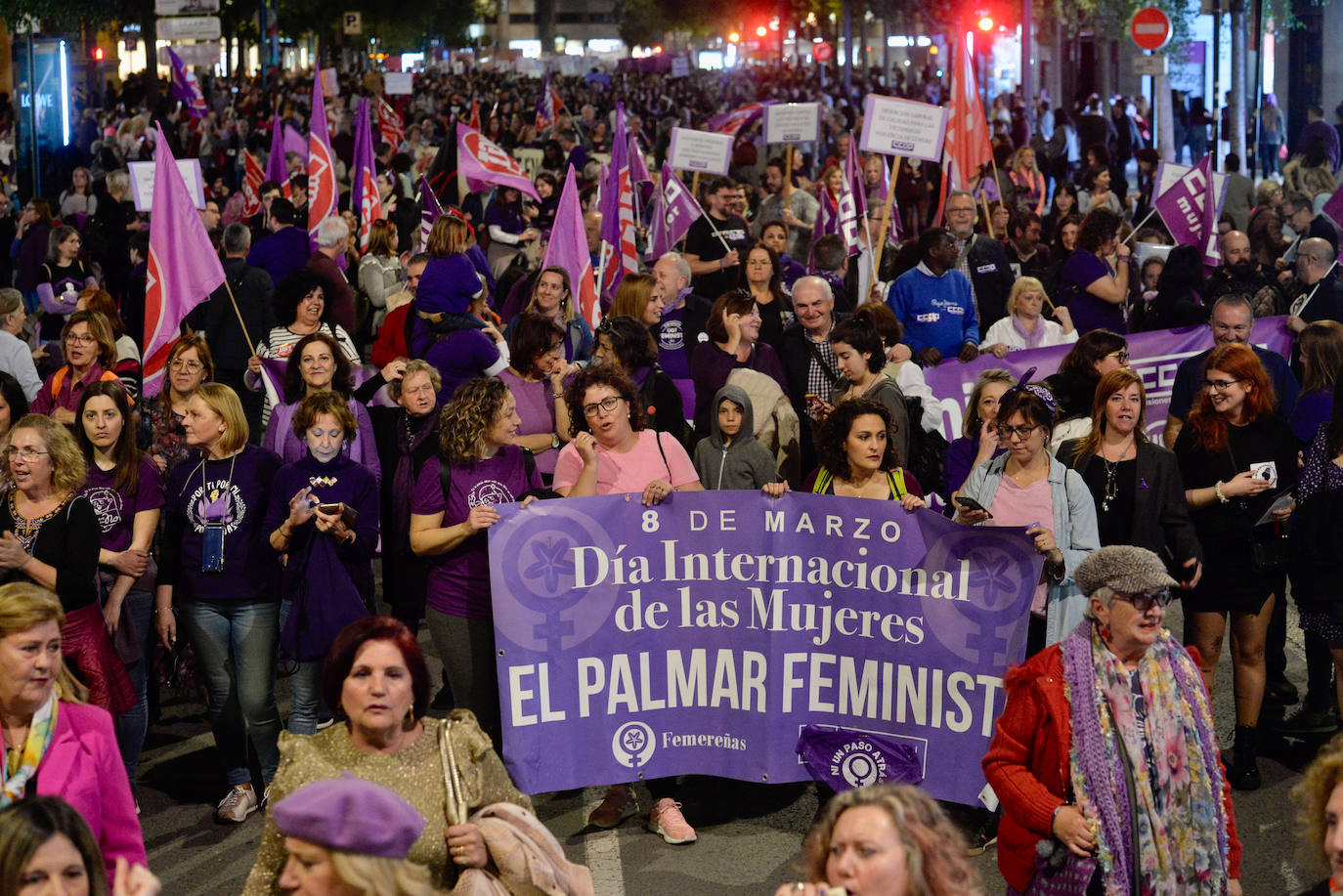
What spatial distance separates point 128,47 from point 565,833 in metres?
80.5

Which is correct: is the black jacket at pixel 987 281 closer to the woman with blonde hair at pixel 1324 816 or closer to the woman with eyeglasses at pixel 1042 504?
the woman with eyeglasses at pixel 1042 504

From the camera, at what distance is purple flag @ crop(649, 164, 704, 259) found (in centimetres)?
1366

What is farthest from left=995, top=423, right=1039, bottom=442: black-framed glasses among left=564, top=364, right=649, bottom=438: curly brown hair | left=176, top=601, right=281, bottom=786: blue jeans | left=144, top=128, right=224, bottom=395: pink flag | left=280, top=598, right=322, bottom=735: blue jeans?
left=144, top=128, right=224, bottom=395: pink flag

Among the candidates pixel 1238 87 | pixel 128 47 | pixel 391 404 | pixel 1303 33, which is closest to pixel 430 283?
pixel 391 404

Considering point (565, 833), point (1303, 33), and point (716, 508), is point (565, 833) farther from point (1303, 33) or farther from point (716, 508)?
point (1303, 33)

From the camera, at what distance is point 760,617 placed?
263 inches

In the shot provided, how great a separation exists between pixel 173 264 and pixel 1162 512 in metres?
5.77

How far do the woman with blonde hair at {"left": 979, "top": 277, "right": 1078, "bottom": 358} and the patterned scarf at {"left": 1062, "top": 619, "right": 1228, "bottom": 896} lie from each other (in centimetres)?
554

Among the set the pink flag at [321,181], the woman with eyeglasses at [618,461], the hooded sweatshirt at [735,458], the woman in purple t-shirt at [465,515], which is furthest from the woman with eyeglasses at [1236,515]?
the pink flag at [321,181]

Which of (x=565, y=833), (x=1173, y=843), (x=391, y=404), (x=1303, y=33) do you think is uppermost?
(x=1303, y=33)

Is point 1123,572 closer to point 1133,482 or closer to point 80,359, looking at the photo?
point 1133,482

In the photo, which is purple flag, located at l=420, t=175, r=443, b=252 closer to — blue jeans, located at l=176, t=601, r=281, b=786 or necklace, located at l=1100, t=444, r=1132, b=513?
blue jeans, located at l=176, t=601, r=281, b=786

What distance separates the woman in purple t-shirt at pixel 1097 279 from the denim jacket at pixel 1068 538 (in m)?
4.99

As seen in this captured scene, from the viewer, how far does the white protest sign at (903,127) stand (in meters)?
13.4
